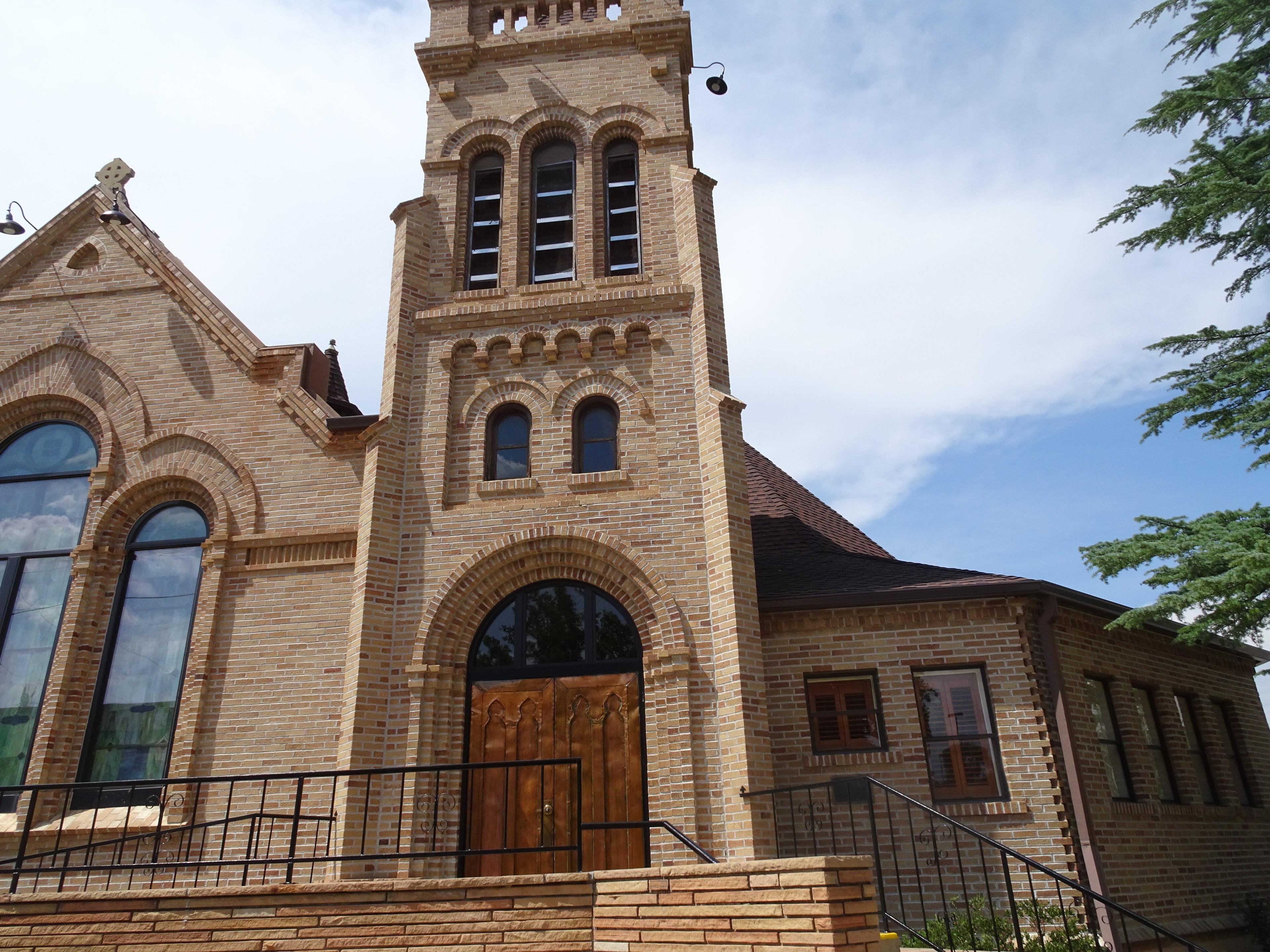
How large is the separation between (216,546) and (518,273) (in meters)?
5.05

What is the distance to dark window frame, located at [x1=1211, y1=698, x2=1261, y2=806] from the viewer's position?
12.7 metres

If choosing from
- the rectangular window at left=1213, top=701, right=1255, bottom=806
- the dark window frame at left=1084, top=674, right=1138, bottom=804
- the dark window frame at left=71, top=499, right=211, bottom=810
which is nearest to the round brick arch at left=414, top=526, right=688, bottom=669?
the dark window frame at left=71, top=499, right=211, bottom=810

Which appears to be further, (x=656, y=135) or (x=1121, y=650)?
(x=656, y=135)

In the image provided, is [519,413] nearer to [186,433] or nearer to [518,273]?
[518,273]

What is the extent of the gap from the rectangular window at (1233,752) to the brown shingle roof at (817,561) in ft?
16.3

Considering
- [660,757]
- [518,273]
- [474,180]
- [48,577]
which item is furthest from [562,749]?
[474,180]

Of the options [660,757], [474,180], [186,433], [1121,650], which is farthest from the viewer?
[474,180]

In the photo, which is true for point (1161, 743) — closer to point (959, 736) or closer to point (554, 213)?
point (959, 736)

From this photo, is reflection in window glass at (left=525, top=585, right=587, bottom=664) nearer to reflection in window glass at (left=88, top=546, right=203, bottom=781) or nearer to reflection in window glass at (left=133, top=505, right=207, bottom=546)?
reflection in window glass at (left=88, top=546, right=203, bottom=781)

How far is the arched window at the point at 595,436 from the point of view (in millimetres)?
11117

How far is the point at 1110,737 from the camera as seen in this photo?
10.8m

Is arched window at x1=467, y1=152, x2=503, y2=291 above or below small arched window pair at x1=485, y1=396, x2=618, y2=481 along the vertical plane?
above

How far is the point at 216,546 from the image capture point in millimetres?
11367

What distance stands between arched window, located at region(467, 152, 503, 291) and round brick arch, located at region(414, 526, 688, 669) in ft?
12.7
